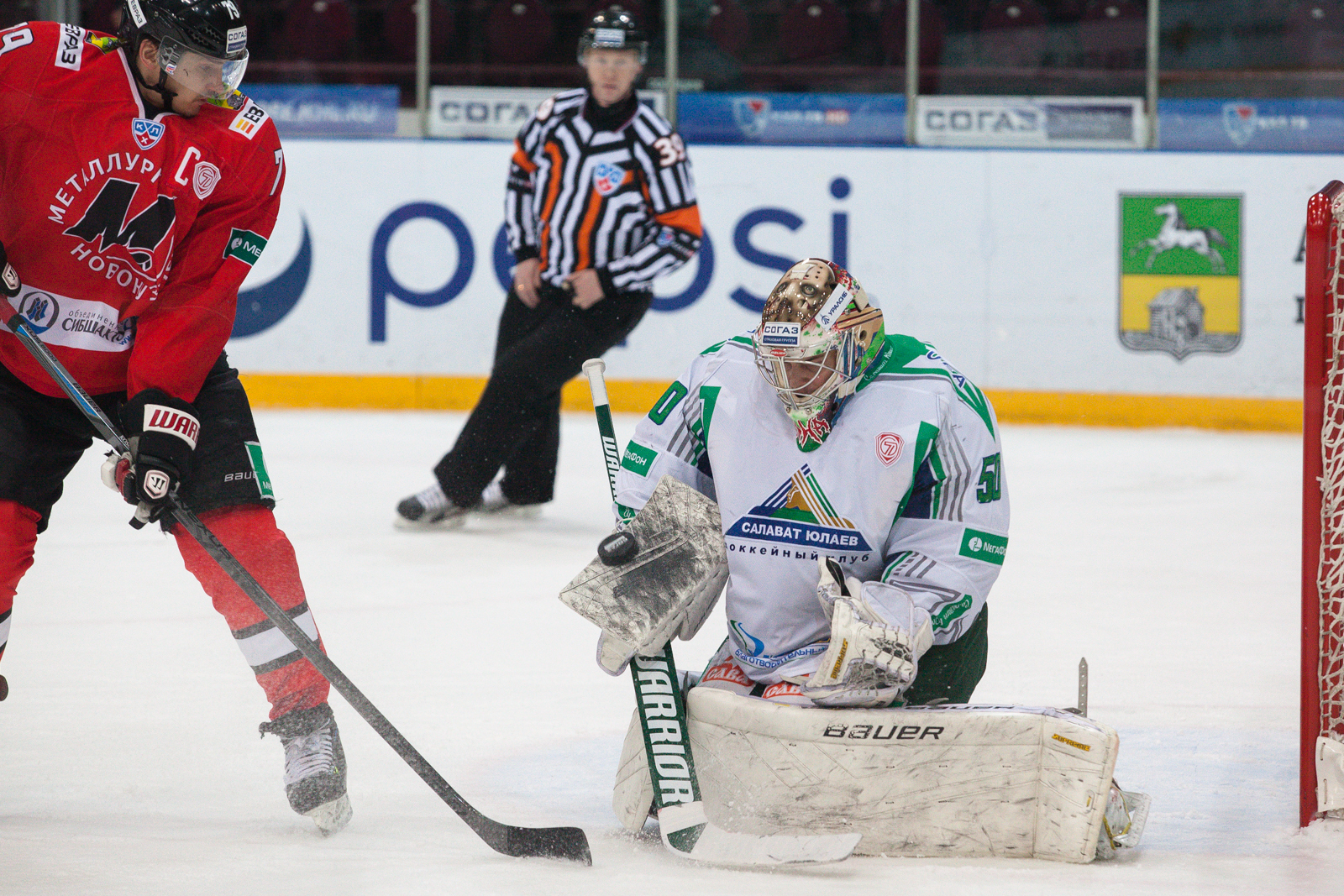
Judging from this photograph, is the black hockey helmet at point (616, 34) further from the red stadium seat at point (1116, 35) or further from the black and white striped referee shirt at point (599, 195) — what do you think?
the red stadium seat at point (1116, 35)

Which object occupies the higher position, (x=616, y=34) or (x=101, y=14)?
(x=101, y=14)

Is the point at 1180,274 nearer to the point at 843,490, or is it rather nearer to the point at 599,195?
the point at 599,195

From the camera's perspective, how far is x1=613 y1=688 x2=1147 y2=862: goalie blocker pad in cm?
204

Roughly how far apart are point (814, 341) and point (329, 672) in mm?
753

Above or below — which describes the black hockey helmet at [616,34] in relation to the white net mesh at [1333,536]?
above

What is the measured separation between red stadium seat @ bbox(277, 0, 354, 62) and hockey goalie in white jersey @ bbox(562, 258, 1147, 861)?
514 centimetres

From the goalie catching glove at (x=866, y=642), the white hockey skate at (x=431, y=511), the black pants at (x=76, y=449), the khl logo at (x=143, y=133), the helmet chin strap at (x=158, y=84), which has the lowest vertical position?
the white hockey skate at (x=431, y=511)

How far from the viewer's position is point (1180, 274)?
611cm

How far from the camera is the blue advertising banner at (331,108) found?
21.8 ft

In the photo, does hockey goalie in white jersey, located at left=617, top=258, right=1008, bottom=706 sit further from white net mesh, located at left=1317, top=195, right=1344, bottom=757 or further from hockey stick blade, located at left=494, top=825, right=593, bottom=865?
white net mesh, located at left=1317, top=195, right=1344, bottom=757

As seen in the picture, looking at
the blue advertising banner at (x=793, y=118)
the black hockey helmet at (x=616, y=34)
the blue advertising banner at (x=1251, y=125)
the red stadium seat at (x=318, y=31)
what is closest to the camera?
the black hockey helmet at (x=616, y=34)

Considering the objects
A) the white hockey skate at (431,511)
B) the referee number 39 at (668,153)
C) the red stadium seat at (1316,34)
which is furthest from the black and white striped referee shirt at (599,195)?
the red stadium seat at (1316,34)

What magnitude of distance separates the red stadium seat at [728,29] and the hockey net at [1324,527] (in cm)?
470

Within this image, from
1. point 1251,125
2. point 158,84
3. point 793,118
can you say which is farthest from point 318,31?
point 158,84
